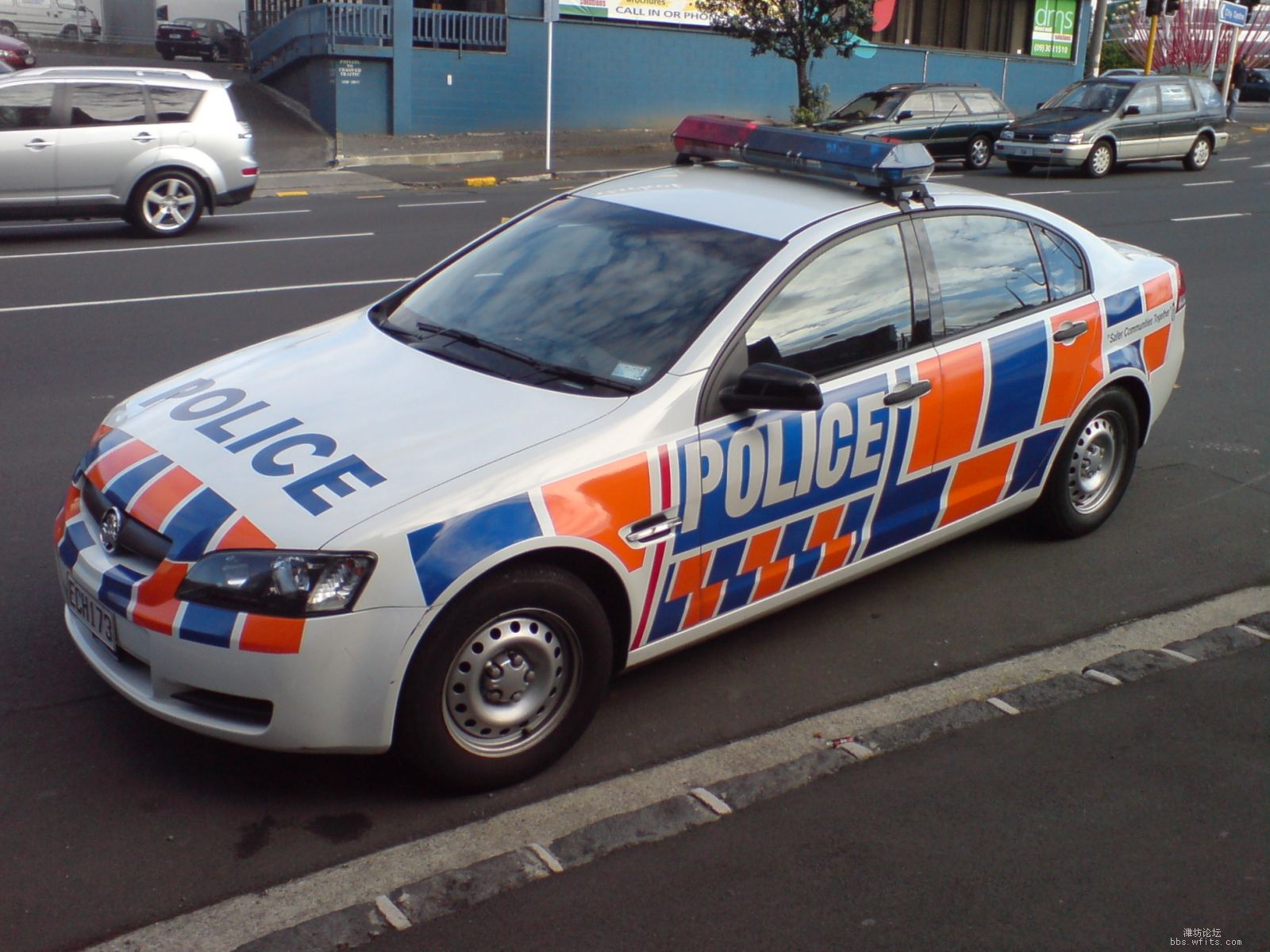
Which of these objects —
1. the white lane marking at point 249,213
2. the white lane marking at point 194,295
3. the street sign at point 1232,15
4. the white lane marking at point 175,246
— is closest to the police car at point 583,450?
the white lane marking at point 194,295

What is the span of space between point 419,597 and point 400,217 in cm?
1345

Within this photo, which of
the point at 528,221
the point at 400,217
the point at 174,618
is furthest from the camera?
the point at 400,217

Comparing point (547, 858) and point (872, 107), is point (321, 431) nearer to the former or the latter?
point (547, 858)

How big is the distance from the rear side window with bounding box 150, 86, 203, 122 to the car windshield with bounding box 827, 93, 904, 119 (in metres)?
12.7

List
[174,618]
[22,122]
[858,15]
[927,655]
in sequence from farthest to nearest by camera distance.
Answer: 1. [858,15]
2. [22,122]
3. [927,655]
4. [174,618]

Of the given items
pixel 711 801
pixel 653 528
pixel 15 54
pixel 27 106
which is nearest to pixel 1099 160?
pixel 27 106

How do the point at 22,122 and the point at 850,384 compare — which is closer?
the point at 850,384

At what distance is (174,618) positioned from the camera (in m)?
3.38

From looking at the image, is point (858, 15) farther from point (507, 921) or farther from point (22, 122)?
point (507, 921)

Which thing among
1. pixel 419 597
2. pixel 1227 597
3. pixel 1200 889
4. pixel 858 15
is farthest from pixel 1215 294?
pixel 858 15

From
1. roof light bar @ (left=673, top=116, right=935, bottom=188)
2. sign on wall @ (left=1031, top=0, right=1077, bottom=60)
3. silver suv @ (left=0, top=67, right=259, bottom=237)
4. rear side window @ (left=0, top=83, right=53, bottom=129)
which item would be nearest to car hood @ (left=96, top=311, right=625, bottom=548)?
roof light bar @ (left=673, top=116, right=935, bottom=188)

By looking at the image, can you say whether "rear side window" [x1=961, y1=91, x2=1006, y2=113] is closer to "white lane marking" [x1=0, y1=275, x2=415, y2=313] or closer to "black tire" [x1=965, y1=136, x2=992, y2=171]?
"black tire" [x1=965, y1=136, x2=992, y2=171]

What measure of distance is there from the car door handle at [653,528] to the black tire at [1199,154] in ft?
77.0

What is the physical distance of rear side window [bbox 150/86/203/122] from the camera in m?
14.0
